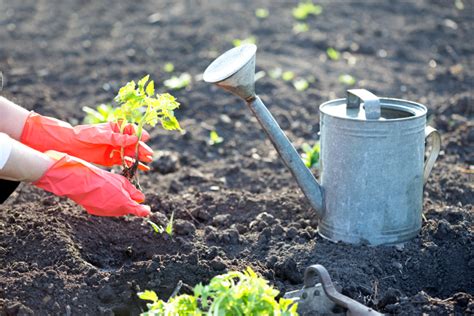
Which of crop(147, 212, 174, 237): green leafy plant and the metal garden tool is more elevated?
the metal garden tool

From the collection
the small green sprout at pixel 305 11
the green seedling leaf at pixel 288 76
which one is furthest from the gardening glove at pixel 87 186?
the small green sprout at pixel 305 11

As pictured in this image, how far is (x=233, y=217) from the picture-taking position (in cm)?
365

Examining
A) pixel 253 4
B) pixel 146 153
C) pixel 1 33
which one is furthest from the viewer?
pixel 253 4

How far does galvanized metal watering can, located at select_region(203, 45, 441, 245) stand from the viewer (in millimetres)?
2982

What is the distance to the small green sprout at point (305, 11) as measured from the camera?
23.9 feet

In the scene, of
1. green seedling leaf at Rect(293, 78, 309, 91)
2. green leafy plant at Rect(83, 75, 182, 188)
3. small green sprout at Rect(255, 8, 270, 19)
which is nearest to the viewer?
green leafy plant at Rect(83, 75, 182, 188)

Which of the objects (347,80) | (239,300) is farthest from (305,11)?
(239,300)

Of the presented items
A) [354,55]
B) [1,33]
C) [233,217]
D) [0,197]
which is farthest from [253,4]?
[0,197]

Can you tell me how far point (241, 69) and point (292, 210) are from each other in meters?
0.99

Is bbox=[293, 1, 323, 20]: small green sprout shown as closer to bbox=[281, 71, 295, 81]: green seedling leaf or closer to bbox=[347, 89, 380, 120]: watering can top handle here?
bbox=[281, 71, 295, 81]: green seedling leaf

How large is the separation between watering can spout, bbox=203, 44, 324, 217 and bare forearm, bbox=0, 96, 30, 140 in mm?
856

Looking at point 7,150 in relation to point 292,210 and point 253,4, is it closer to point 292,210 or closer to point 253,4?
point 292,210

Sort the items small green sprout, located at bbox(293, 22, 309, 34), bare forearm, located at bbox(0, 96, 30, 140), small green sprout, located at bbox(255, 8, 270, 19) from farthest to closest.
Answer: small green sprout, located at bbox(255, 8, 270, 19)
small green sprout, located at bbox(293, 22, 309, 34)
bare forearm, located at bbox(0, 96, 30, 140)

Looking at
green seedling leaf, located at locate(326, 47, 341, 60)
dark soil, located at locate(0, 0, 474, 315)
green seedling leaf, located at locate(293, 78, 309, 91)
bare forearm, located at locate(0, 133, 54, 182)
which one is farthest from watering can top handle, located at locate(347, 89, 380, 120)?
green seedling leaf, located at locate(326, 47, 341, 60)
